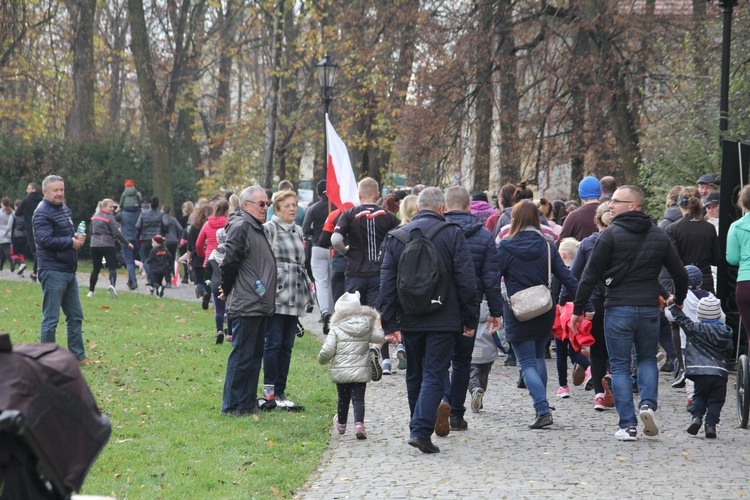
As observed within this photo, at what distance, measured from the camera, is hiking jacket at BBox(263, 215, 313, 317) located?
9.37 m

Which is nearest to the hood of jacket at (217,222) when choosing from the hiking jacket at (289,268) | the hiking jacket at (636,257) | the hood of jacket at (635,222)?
the hiking jacket at (289,268)

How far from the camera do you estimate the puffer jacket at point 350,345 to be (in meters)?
8.13

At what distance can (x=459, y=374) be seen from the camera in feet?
27.9

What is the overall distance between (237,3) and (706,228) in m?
26.3

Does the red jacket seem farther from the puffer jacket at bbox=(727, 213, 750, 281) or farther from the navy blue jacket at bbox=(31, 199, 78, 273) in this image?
the puffer jacket at bbox=(727, 213, 750, 281)

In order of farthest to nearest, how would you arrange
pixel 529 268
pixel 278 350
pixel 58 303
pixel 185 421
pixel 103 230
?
pixel 103 230 → pixel 58 303 → pixel 278 350 → pixel 529 268 → pixel 185 421

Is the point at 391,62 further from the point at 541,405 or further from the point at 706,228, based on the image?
the point at 541,405

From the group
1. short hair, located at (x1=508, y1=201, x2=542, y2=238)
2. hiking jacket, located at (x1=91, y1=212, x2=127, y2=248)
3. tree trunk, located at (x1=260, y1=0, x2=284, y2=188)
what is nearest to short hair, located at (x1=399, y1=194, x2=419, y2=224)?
short hair, located at (x1=508, y1=201, x2=542, y2=238)

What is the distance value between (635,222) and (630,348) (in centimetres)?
100

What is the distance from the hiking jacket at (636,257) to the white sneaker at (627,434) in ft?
3.27

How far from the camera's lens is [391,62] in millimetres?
25922

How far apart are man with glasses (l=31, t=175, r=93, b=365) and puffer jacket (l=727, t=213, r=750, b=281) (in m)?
6.27

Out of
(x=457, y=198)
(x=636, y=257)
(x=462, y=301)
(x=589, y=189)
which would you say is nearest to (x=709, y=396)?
(x=636, y=257)

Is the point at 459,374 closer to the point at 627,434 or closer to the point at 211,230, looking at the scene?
the point at 627,434
